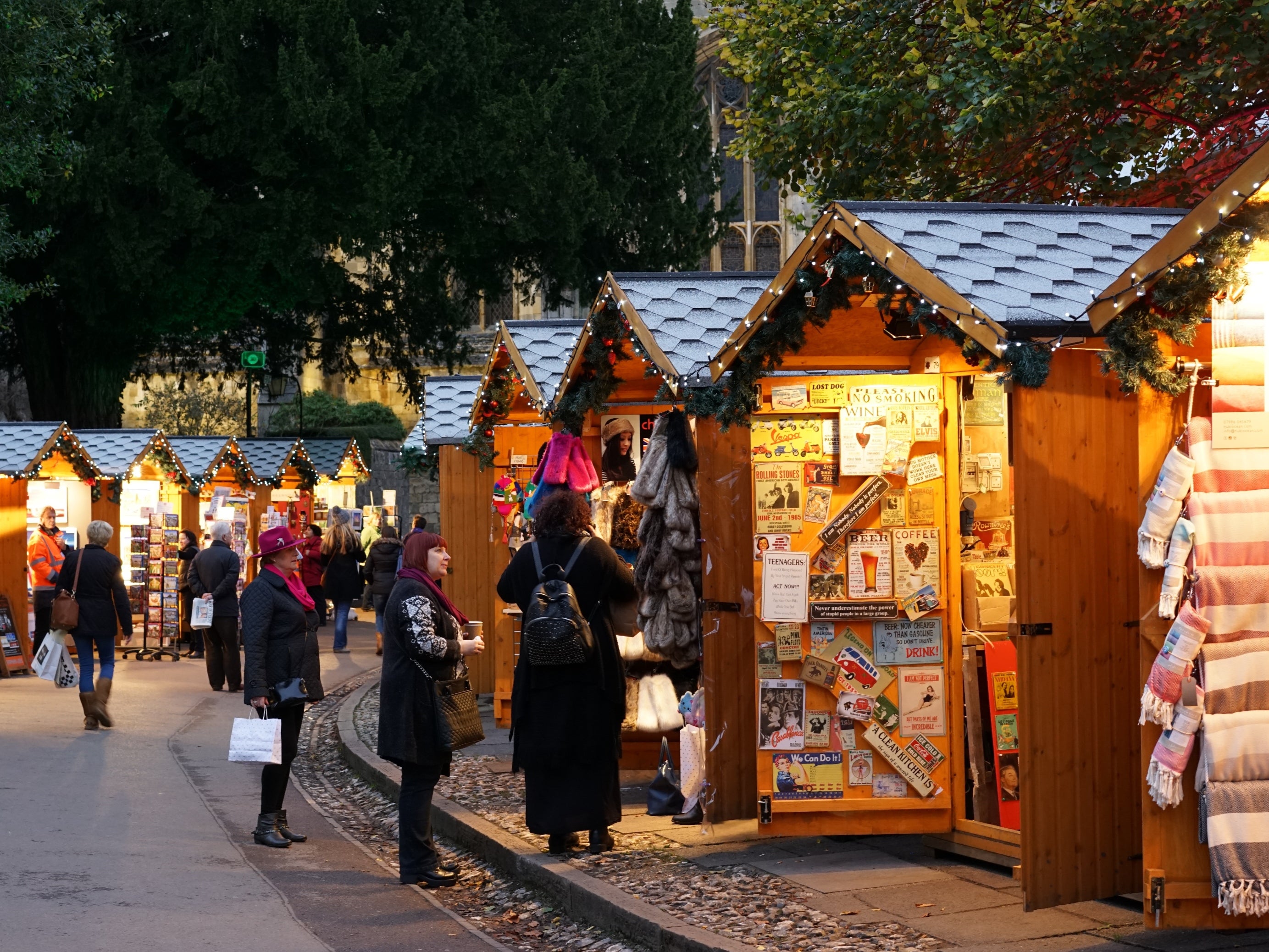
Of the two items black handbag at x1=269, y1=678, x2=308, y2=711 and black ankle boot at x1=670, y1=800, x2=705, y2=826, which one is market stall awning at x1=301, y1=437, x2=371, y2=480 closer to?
black handbag at x1=269, y1=678, x2=308, y2=711

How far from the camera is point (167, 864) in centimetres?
904

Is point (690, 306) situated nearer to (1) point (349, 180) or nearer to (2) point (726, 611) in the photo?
(2) point (726, 611)

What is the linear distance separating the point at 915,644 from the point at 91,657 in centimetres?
888

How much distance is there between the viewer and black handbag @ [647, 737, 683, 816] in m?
9.80

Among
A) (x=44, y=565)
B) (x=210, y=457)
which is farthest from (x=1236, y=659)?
(x=210, y=457)

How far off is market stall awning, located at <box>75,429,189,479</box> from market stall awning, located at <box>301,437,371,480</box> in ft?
21.5

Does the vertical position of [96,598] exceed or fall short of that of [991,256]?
it falls short

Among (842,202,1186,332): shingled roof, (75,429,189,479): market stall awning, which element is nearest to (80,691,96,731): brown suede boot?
(75,429,189,479): market stall awning

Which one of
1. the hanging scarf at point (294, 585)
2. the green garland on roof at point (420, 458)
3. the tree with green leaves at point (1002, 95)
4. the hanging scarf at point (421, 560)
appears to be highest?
the tree with green leaves at point (1002, 95)

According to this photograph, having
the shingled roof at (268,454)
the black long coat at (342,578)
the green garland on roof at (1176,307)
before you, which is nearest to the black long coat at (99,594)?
the black long coat at (342,578)

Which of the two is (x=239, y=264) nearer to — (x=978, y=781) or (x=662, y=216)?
(x=662, y=216)

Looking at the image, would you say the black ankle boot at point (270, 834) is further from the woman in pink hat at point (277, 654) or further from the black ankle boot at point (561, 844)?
the black ankle boot at point (561, 844)

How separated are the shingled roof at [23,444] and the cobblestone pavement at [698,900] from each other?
10903 mm

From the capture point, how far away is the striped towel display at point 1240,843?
19.7 ft
